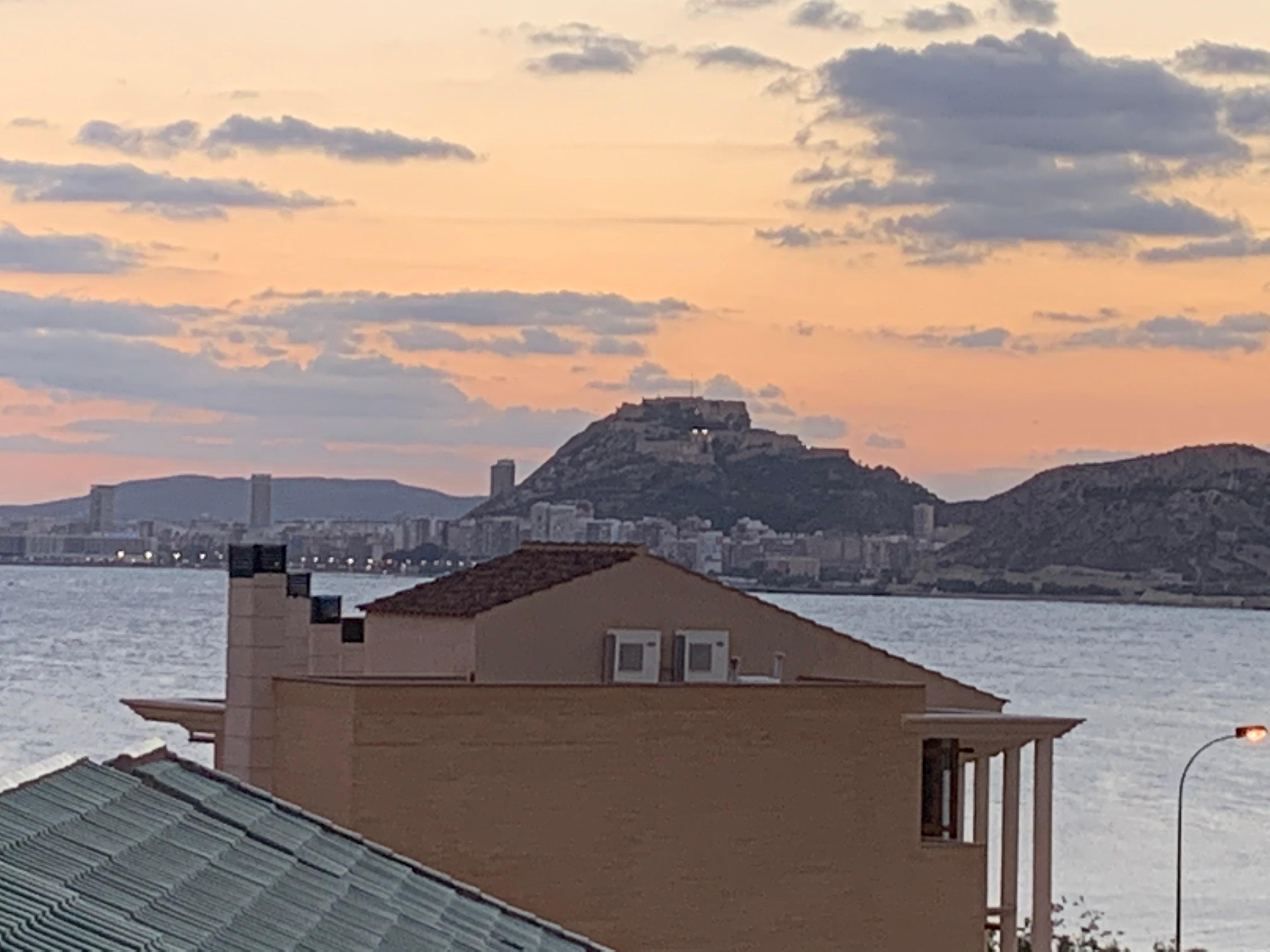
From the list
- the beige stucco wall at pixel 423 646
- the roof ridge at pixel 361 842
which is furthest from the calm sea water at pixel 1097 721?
the roof ridge at pixel 361 842

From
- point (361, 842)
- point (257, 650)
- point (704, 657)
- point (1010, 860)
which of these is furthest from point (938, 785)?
point (361, 842)

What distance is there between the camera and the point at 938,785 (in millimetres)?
27625

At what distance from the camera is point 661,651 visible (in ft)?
91.8

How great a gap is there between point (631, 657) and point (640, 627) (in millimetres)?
463

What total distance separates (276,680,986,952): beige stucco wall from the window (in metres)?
0.98

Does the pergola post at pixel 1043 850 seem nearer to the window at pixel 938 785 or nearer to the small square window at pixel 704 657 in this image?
the window at pixel 938 785

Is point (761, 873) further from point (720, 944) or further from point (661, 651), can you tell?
point (661, 651)

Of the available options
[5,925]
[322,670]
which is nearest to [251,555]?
[322,670]

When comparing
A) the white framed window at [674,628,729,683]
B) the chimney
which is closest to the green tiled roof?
the chimney

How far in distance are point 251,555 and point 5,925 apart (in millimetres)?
17242

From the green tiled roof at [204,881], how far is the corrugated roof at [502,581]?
13.5 metres

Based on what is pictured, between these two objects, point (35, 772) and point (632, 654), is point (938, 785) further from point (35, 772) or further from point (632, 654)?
point (35, 772)

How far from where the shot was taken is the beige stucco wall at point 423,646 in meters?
27.5

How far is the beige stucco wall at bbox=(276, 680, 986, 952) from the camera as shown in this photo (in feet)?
77.3
